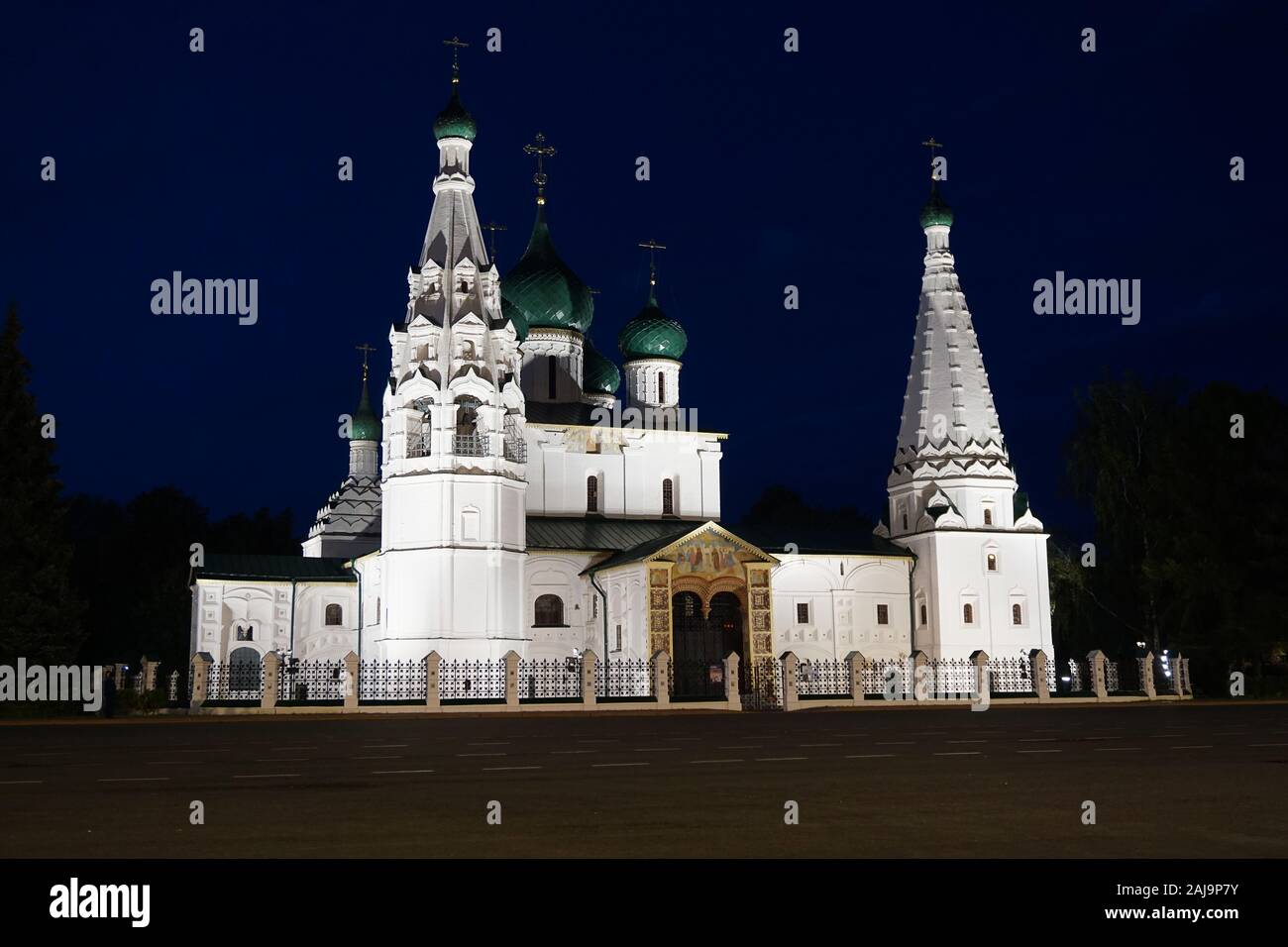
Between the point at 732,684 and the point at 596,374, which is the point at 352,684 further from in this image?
the point at 596,374

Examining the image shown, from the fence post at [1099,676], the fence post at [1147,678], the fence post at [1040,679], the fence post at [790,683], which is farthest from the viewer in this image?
the fence post at [1147,678]

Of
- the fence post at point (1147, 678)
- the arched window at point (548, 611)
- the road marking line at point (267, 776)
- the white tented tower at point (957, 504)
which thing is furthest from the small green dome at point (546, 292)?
the road marking line at point (267, 776)

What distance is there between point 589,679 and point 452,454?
8.98m

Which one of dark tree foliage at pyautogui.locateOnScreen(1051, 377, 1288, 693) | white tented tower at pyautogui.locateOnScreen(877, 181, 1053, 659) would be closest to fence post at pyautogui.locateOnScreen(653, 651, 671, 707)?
white tented tower at pyautogui.locateOnScreen(877, 181, 1053, 659)

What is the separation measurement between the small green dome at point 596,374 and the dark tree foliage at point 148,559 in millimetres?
17164

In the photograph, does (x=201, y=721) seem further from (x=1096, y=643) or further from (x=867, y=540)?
(x=1096, y=643)

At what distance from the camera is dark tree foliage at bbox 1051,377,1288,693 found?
121ft

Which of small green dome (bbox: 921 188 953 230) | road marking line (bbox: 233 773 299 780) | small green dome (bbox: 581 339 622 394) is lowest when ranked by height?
road marking line (bbox: 233 773 299 780)

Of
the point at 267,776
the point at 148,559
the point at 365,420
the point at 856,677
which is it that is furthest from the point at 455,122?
the point at 148,559

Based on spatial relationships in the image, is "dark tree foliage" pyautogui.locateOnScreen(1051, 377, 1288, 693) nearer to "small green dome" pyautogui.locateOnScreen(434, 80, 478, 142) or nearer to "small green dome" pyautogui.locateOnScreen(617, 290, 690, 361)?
"small green dome" pyautogui.locateOnScreen(617, 290, 690, 361)

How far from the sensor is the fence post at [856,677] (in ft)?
112

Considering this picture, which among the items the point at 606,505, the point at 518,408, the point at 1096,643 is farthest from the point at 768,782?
the point at 1096,643

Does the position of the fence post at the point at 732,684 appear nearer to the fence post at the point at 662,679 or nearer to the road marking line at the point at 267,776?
the fence post at the point at 662,679

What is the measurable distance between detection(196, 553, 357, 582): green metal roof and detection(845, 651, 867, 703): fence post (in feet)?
58.4
